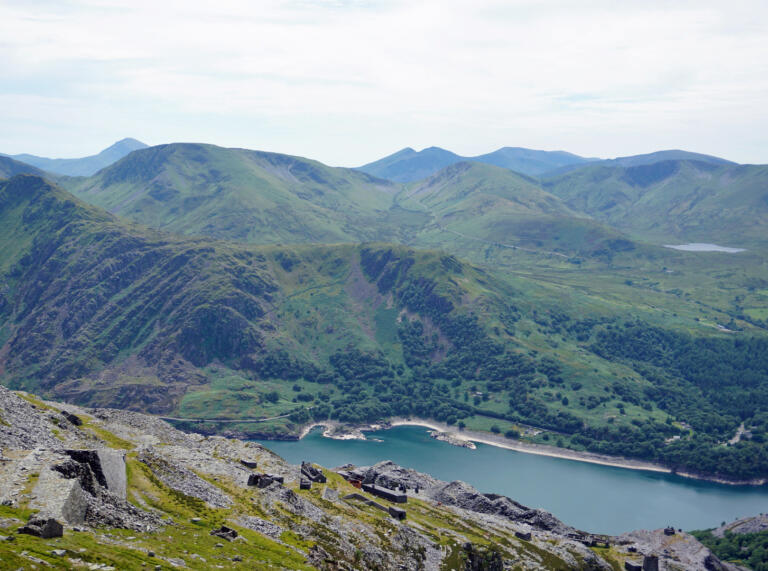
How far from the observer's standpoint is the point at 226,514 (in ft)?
233

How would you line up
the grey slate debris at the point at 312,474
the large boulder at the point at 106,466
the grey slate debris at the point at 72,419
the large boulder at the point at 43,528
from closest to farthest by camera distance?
the large boulder at the point at 43,528
the large boulder at the point at 106,466
the grey slate debris at the point at 72,419
the grey slate debris at the point at 312,474

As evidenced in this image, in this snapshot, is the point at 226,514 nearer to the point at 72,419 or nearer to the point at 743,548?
the point at 72,419

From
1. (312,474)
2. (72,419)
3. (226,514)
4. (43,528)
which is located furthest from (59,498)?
(312,474)

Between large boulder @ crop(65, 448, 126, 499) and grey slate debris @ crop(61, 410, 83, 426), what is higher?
large boulder @ crop(65, 448, 126, 499)

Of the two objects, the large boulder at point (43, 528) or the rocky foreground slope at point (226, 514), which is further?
the rocky foreground slope at point (226, 514)

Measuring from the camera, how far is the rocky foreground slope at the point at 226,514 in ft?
158

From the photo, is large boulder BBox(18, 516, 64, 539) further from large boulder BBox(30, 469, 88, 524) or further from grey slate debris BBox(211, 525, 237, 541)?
grey slate debris BBox(211, 525, 237, 541)

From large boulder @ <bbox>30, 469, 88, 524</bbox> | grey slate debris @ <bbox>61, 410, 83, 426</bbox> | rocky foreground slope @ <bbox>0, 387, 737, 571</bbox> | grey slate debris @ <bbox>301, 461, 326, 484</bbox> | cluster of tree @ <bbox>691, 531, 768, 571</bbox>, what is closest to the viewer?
large boulder @ <bbox>30, 469, 88, 524</bbox>

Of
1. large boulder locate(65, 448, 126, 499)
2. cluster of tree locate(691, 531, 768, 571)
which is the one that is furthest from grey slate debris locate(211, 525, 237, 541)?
cluster of tree locate(691, 531, 768, 571)

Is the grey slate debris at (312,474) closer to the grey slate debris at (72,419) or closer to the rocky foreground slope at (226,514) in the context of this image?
the rocky foreground slope at (226,514)

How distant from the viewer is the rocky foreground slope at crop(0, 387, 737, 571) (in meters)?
48.2

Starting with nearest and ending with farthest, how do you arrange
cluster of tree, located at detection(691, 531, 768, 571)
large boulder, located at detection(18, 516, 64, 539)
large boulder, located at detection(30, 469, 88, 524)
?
large boulder, located at detection(18, 516, 64, 539)
large boulder, located at detection(30, 469, 88, 524)
cluster of tree, located at detection(691, 531, 768, 571)

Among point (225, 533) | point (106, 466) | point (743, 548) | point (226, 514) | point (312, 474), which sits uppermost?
point (106, 466)

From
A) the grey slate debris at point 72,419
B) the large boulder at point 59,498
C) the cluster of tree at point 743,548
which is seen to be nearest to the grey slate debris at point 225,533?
the large boulder at point 59,498
